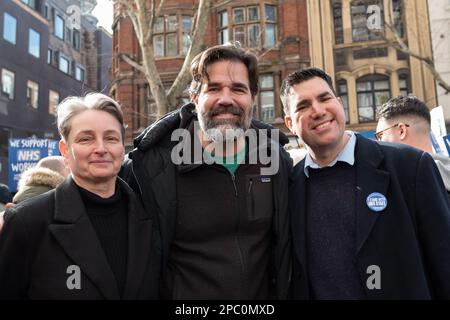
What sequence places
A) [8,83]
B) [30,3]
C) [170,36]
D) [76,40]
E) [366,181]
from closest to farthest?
[366,181]
[170,36]
[8,83]
[30,3]
[76,40]

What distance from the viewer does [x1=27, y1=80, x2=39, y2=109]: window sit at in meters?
24.8

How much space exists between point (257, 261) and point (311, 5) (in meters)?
16.1

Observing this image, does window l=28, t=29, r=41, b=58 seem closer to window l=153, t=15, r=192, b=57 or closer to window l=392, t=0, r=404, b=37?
window l=153, t=15, r=192, b=57

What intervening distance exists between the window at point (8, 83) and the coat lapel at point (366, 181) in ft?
79.7

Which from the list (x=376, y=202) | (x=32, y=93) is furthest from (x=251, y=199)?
(x=32, y=93)

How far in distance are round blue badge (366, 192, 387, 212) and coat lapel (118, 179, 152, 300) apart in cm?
121

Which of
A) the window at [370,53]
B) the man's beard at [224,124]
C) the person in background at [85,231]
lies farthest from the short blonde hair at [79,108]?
the window at [370,53]

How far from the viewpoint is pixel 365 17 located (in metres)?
16.1

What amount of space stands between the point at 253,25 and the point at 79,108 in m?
15.4

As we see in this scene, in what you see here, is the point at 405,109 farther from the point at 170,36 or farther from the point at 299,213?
the point at 170,36

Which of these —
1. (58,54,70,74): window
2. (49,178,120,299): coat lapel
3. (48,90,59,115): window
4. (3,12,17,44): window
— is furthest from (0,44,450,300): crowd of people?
(58,54,70,74): window

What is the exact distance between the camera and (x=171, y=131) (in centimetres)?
266

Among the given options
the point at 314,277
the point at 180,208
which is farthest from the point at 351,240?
the point at 180,208

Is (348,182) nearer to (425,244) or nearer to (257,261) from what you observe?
(425,244)
